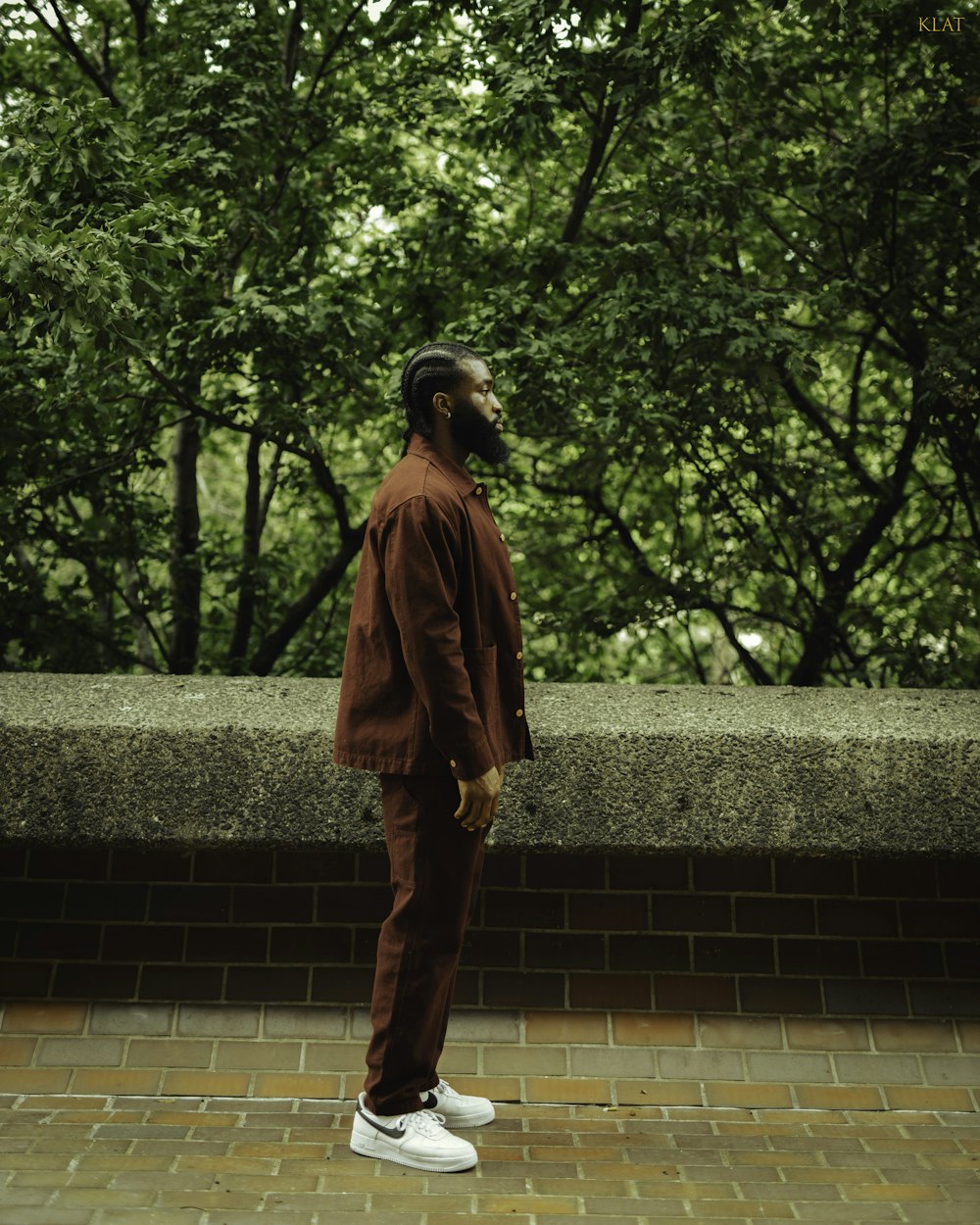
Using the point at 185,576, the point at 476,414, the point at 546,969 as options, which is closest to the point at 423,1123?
the point at 546,969

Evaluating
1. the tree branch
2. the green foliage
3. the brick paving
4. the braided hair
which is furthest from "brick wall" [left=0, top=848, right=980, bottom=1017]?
the tree branch

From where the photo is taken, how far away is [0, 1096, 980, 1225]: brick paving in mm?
2635

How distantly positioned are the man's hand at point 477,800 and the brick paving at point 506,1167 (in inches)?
35.6

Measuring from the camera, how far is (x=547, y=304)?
5.15m

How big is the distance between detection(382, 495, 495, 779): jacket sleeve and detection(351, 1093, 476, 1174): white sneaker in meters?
0.94

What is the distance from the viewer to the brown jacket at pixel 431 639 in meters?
2.77

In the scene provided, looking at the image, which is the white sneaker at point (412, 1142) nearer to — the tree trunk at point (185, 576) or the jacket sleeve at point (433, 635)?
the jacket sleeve at point (433, 635)

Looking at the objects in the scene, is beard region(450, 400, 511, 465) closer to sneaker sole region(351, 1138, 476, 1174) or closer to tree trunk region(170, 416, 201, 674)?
sneaker sole region(351, 1138, 476, 1174)

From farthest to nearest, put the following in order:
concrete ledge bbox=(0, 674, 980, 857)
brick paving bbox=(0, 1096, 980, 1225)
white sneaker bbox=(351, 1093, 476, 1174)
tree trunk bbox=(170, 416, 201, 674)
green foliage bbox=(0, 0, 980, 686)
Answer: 1. tree trunk bbox=(170, 416, 201, 674)
2. green foliage bbox=(0, 0, 980, 686)
3. concrete ledge bbox=(0, 674, 980, 857)
4. white sneaker bbox=(351, 1093, 476, 1174)
5. brick paving bbox=(0, 1096, 980, 1225)

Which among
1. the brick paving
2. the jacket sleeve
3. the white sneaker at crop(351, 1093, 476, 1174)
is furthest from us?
the white sneaker at crop(351, 1093, 476, 1174)

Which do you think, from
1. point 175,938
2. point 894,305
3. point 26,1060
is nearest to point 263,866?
point 175,938

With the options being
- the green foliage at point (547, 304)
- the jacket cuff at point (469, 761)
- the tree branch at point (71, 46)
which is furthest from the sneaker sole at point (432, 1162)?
the tree branch at point (71, 46)

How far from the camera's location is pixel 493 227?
6.21 meters

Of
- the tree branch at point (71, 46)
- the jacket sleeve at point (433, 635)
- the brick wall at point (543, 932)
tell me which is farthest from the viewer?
the tree branch at point (71, 46)
